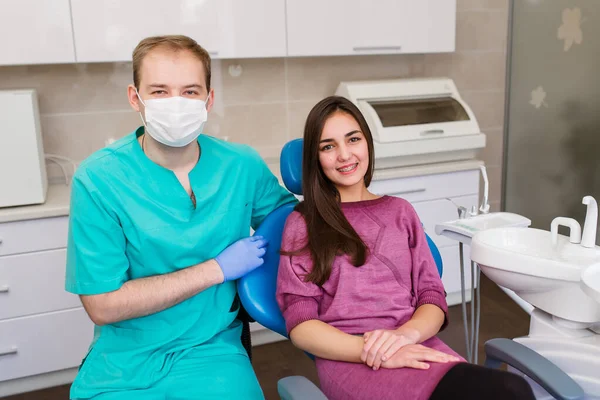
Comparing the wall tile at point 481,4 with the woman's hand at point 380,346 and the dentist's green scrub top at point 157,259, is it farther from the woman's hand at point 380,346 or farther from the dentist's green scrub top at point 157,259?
the woman's hand at point 380,346

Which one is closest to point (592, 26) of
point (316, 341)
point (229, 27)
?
point (229, 27)

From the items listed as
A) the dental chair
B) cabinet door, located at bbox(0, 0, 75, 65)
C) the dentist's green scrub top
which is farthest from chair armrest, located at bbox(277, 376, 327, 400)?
cabinet door, located at bbox(0, 0, 75, 65)

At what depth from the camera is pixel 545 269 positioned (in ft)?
4.26

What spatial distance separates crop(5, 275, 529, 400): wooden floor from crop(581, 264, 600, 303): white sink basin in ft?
4.68

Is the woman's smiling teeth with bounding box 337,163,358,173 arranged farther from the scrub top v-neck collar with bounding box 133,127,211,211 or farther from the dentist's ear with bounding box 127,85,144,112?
the dentist's ear with bounding box 127,85,144,112

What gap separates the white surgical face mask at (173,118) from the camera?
1422mm

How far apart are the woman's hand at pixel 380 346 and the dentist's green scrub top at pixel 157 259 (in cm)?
34

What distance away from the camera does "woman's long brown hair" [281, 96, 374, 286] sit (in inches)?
56.1

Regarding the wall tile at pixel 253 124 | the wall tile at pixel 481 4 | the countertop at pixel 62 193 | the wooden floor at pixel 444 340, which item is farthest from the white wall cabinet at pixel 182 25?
the wooden floor at pixel 444 340

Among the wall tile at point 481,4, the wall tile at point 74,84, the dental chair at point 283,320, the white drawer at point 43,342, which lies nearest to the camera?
the dental chair at point 283,320

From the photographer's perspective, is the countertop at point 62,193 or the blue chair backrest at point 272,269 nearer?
the blue chair backrest at point 272,269

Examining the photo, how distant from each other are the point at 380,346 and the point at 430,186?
1.69m

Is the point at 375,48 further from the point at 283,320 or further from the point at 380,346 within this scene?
the point at 380,346

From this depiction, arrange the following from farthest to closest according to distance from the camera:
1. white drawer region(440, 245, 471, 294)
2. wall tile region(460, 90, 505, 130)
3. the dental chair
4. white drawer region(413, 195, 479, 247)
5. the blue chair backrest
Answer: wall tile region(460, 90, 505, 130), white drawer region(440, 245, 471, 294), white drawer region(413, 195, 479, 247), the blue chair backrest, the dental chair
